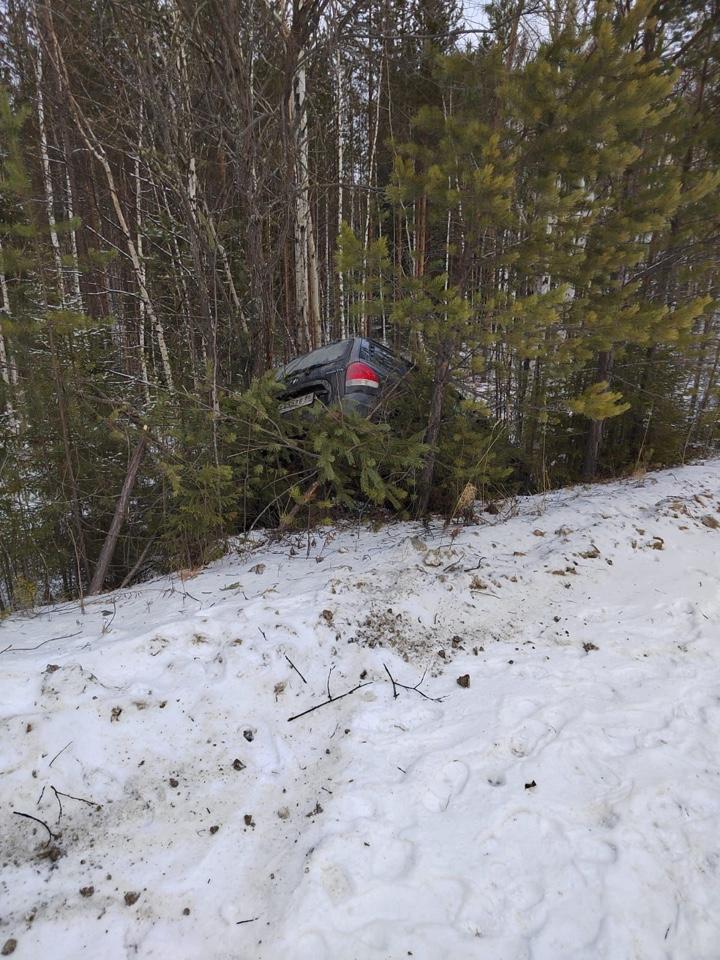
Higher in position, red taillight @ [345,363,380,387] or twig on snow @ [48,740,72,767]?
red taillight @ [345,363,380,387]

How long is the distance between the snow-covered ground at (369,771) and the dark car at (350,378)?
6.43 feet

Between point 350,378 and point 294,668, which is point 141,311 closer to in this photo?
point 350,378

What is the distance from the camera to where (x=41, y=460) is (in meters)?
4.43

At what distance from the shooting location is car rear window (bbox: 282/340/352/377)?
538 cm

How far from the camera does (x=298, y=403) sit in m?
5.21

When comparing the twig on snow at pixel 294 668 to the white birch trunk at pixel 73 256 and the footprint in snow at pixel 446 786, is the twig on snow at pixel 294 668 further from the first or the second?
the white birch trunk at pixel 73 256

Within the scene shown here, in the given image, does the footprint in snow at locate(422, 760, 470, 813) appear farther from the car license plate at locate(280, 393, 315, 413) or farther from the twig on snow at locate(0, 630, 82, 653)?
the car license plate at locate(280, 393, 315, 413)

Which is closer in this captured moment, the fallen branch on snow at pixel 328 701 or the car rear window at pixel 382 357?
the fallen branch on snow at pixel 328 701

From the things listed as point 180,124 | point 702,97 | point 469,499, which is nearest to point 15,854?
point 469,499

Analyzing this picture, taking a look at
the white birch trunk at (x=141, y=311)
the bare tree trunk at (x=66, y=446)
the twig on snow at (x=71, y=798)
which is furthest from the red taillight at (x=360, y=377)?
the twig on snow at (x=71, y=798)

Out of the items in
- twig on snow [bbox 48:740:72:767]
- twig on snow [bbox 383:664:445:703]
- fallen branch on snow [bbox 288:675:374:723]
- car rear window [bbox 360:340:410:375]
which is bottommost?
twig on snow [bbox 383:664:445:703]

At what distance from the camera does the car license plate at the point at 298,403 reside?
5008 millimetres

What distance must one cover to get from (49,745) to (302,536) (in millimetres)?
2905

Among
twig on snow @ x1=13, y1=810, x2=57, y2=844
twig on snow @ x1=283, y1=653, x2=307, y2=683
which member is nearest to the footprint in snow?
twig on snow @ x1=283, y1=653, x2=307, y2=683
